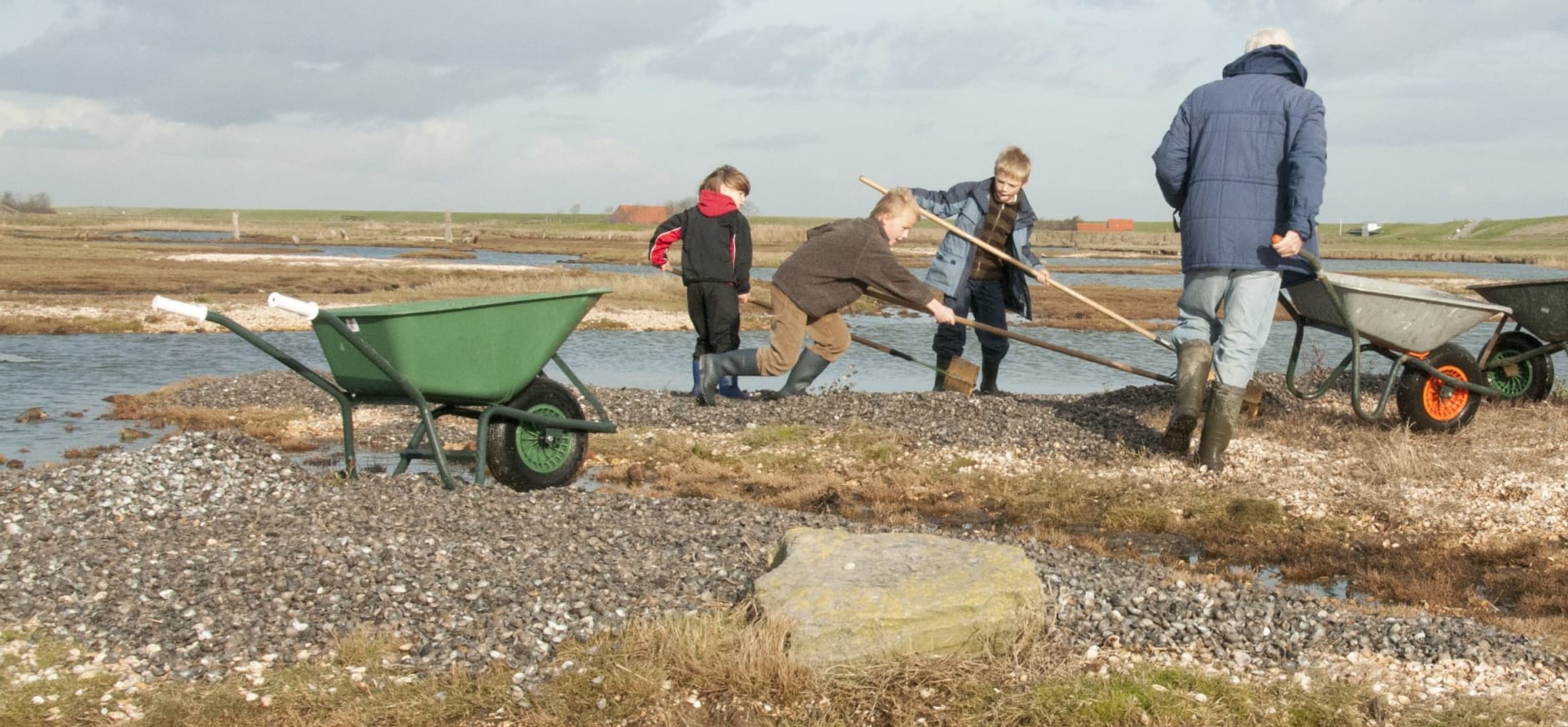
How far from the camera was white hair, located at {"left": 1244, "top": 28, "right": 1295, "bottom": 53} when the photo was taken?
295 inches

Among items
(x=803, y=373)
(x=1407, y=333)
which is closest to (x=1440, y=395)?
(x=1407, y=333)

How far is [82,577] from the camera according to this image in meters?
4.92

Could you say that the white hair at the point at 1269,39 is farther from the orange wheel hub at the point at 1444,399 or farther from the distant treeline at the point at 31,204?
the distant treeline at the point at 31,204

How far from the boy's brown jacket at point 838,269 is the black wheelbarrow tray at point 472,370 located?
202 cm

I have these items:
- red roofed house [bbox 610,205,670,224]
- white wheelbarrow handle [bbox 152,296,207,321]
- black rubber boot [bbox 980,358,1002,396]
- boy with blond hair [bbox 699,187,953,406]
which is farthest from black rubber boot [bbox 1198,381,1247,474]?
red roofed house [bbox 610,205,670,224]

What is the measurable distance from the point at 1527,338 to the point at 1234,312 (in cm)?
425

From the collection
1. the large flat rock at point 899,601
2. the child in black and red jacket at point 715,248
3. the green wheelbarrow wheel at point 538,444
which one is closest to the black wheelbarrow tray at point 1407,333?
the child in black and red jacket at point 715,248

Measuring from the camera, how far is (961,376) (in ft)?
34.1

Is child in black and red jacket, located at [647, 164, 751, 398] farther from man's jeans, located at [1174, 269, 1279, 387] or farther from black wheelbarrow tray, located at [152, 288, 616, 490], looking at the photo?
man's jeans, located at [1174, 269, 1279, 387]

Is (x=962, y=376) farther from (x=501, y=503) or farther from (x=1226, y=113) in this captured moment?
(x=501, y=503)

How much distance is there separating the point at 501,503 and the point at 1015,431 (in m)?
3.99

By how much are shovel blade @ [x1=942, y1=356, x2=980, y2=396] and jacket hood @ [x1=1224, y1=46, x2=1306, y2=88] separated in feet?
11.7

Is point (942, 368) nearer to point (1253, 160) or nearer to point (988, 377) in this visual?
point (988, 377)

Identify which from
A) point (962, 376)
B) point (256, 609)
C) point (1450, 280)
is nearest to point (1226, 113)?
point (962, 376)
